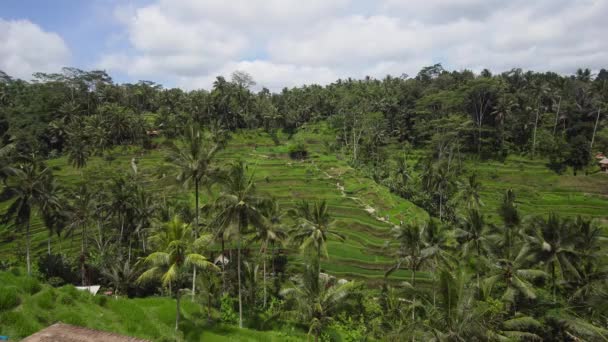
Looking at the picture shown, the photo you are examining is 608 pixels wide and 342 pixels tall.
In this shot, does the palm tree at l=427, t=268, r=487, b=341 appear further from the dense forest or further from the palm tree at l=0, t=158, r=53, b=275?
the palm tree at l=0, t=158, r=53, b=275

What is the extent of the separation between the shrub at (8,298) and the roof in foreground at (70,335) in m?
4.45

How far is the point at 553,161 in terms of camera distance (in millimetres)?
68375

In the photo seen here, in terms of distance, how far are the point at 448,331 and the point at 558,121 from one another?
279 ft

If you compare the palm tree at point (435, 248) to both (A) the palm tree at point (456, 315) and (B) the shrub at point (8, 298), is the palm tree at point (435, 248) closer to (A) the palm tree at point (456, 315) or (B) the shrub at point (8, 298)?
(A) the palm tree at point (456, 315)

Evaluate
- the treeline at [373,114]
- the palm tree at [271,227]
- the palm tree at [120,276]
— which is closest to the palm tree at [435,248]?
the palm tree at [271,227]

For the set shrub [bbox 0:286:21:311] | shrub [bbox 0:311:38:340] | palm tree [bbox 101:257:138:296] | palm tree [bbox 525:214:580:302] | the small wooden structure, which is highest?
shrub [bbox 0:286:21:311]

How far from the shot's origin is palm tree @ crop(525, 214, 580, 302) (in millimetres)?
26234

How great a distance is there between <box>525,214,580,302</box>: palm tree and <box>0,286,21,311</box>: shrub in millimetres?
30099

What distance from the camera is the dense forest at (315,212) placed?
21875mm

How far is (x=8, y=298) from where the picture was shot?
33.3 feet

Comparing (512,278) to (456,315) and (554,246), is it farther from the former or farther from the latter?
(456,315)

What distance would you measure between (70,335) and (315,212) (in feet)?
72.9

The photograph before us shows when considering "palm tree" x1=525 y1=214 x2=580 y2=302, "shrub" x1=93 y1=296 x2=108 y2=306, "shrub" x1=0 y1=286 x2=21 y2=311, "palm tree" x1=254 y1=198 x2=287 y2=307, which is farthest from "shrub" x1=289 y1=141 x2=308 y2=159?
"shrub" x1=0 y1=286 x2=21 y2=311

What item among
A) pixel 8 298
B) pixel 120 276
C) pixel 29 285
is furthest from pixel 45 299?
pixel 120 276
